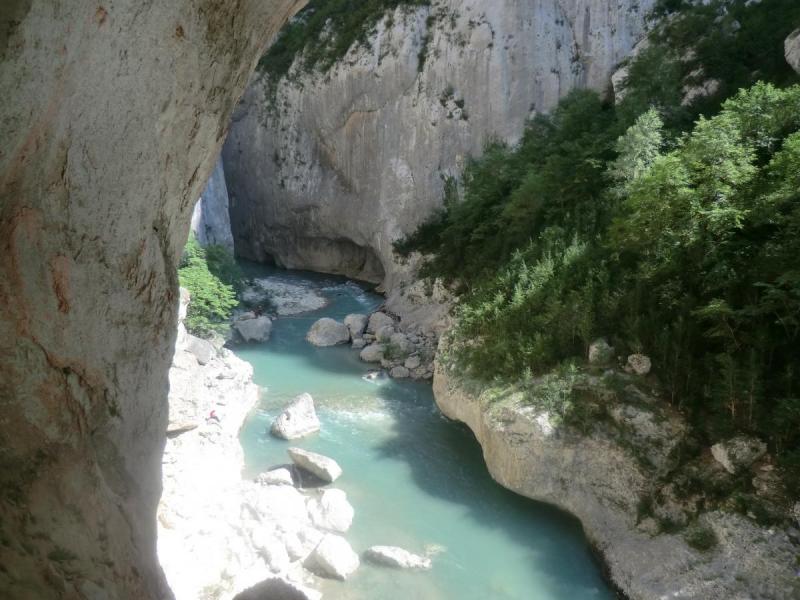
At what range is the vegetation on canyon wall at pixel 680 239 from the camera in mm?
8805

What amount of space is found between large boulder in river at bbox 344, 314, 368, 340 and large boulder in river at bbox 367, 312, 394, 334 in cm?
21

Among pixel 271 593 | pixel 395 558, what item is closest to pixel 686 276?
pixel 395 558

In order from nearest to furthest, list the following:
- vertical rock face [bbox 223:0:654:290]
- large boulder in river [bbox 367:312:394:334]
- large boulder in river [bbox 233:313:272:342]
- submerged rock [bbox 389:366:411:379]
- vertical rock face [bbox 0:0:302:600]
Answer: vertical rock face [bbox 0:0:302:600] → submerged rock [bbox 389:366:411:379] → large boulder in river [bbox 233:313:272:342] → large boulder in river [bbox 367:312:394:334] → vertical rock face [bbox 223:0:654:290]

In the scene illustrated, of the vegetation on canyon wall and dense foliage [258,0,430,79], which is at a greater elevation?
dense foliage [258,0,430,79]

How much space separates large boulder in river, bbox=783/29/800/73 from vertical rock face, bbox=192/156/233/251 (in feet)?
63.3

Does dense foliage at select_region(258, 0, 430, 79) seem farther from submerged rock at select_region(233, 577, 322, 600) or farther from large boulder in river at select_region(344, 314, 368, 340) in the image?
submerged rock at select_region(233, 577, 322, 600)

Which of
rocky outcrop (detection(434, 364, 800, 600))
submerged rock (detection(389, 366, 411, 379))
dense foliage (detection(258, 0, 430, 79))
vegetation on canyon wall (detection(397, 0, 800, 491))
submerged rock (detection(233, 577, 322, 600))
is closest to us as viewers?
submerged rock (detection(233, 577, 322, 600))

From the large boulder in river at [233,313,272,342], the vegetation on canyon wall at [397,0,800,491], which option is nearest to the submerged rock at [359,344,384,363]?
the vegetation on canyon wall at [397,0,800,491]

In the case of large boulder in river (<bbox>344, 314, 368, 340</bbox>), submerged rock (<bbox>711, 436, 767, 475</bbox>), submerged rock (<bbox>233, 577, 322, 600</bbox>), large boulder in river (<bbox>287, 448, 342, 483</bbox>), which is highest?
submerged rock (<bbox>711, 436, 767, 475</bbox>)

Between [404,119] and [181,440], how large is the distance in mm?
16480

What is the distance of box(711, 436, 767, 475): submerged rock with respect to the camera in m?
8.62

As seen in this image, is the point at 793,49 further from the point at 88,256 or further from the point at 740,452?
the point at 88,256

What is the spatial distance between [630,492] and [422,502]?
3.46 metres

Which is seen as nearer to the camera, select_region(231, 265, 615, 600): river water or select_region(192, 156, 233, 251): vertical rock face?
select_region(231, 265, 615, 600): river water
